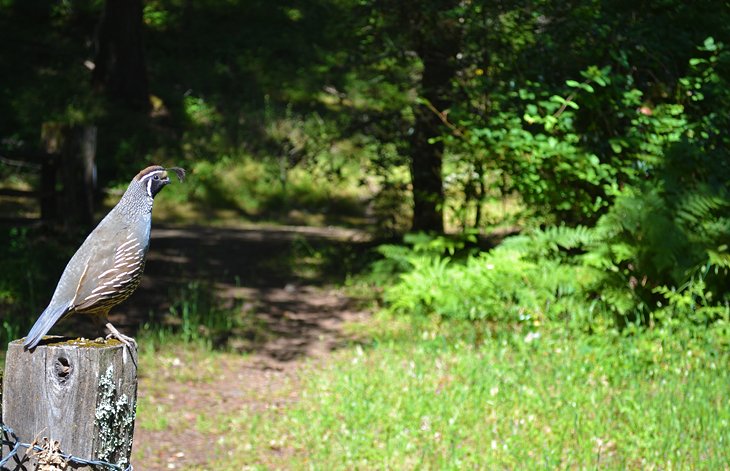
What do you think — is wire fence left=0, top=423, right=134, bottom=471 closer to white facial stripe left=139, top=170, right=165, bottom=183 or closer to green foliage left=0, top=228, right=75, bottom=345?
white facial stripe left=139, top=170, right=165, bottom=183

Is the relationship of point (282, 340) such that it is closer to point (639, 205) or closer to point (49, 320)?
point (639, 205)

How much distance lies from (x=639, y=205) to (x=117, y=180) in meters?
12.6

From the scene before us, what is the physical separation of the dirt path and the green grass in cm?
38

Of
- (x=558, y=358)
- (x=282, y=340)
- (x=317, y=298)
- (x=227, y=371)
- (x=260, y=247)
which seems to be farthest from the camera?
(x=260, y=247)

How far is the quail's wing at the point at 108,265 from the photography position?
3.74 m

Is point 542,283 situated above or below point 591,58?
below

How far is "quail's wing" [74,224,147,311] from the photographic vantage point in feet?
12.3

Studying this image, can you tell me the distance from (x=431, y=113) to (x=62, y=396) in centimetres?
909

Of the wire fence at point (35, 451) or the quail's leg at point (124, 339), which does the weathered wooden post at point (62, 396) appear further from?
the quail's leg at point (124, 339)

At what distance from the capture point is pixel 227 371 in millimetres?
8656

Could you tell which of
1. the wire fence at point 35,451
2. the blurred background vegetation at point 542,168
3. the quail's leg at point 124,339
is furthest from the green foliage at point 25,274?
the wire fence at point 35,451

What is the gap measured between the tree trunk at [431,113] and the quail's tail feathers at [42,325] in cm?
759

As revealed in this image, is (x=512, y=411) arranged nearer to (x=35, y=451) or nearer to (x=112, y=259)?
(x=112, y=259)

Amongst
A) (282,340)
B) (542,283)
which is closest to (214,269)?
(282,340)
